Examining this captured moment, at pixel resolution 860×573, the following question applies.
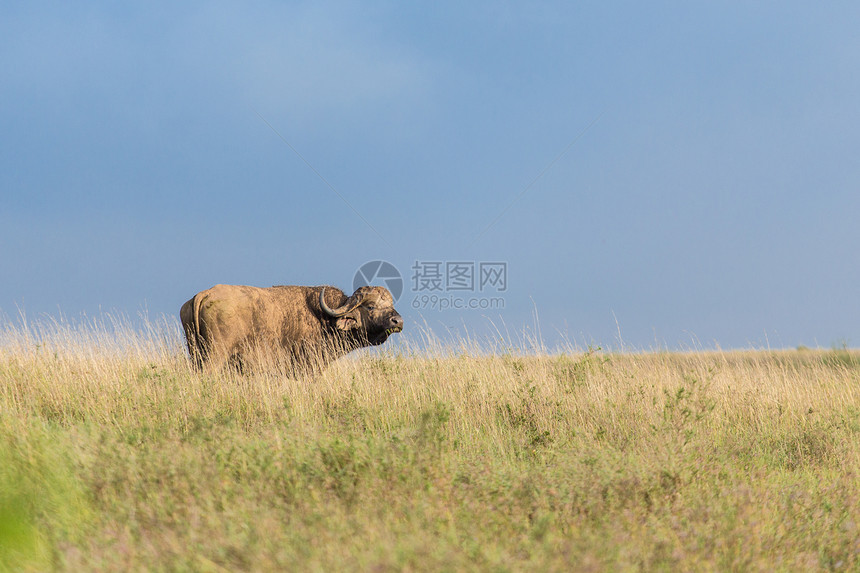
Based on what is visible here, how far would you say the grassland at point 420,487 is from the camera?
3.41 metres

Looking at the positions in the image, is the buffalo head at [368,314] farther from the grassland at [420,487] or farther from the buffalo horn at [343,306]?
the grassland at [420,487]

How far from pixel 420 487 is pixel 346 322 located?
25.4ft

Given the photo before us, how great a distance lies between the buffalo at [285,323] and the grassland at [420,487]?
1.85 metres

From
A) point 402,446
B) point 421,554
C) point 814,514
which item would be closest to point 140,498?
point 402,446

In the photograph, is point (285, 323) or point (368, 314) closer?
point (285, 323)

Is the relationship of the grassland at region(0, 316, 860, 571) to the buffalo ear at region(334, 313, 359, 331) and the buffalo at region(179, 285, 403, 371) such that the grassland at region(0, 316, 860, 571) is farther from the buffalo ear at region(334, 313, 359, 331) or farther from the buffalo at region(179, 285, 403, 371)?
the buffalo ear at region(334, 313, 359, 331)

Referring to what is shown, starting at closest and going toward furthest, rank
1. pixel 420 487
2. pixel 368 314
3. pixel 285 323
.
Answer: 1. pixel 420 487
2. pixel 285 323
3. pixel 368 314

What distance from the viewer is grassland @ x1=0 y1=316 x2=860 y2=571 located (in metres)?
3.41

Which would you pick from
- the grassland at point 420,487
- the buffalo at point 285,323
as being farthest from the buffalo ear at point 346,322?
the grassland at point 420,487

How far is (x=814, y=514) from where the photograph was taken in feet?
16.3

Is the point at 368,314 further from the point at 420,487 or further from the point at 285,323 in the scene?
the point at 420,487

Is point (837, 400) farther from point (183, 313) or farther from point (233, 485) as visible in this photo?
point (183, 313)

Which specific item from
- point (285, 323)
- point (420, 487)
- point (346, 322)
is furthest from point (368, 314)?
point (420, 487)

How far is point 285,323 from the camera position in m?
12.0
